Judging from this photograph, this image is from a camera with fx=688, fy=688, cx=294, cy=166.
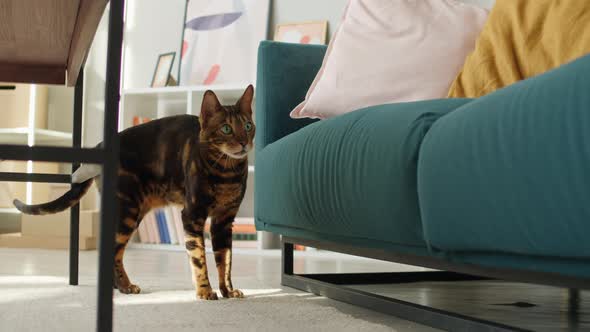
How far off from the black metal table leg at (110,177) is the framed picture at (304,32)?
2.80 meters

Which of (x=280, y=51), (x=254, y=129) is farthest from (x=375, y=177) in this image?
(x=280, y=51)

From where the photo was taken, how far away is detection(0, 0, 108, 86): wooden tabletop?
1.08 metres

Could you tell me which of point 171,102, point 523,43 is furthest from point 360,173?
point 171,102

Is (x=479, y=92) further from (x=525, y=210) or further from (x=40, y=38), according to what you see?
(x=40, y=38)

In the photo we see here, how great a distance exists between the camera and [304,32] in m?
3.55

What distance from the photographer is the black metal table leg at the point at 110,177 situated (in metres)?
0.71

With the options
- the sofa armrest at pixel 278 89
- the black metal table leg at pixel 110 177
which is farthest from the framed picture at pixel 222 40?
the black metal table leg at pixel 110 177

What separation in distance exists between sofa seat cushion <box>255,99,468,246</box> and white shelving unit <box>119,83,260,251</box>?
1932 mm

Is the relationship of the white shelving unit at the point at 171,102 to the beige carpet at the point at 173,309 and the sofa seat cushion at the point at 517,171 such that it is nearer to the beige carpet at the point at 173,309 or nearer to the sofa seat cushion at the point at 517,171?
the beige carpet at the point at 173,309

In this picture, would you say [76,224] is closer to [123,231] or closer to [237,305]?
[123,231]

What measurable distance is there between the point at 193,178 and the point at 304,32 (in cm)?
197

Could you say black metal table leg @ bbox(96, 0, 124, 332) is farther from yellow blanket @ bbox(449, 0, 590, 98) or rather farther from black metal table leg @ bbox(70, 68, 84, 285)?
black metal table leg @ bbox(70, 68, 84, 285)

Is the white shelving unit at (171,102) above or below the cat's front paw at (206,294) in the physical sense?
above

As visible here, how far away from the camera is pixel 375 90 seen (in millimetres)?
1827
